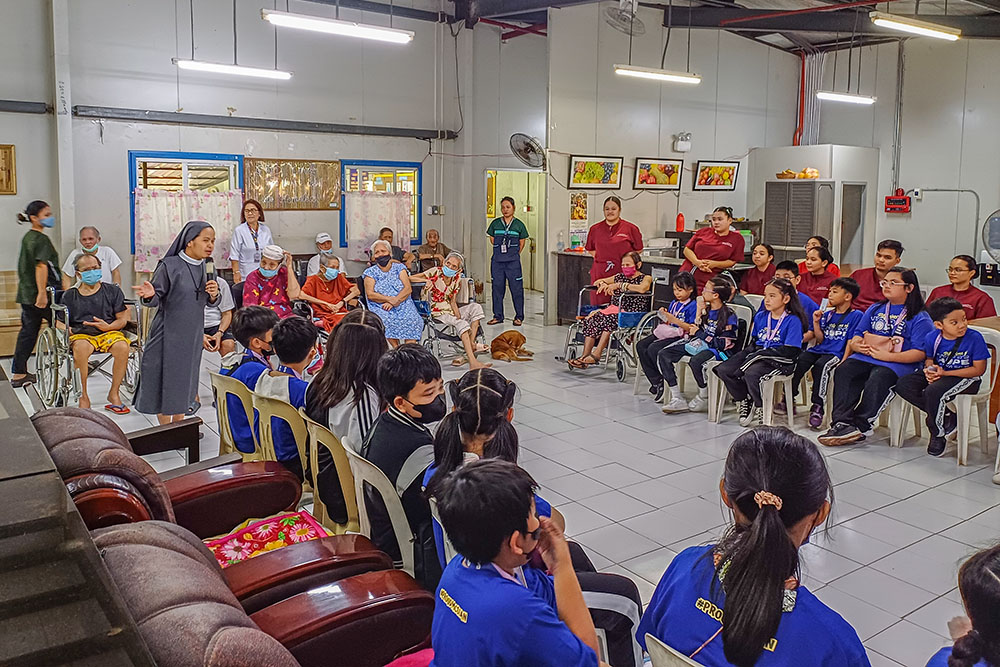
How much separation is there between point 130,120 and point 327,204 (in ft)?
8.09

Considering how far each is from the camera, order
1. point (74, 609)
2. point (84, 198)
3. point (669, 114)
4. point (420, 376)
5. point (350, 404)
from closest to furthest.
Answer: point (74, 609)
point (420, 376)
point (350, 404)
point (84, 198)
point (669, 114)

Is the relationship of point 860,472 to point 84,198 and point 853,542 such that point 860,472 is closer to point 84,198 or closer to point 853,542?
point 853,542

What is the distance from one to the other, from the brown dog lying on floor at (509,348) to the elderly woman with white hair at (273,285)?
230 centimetres

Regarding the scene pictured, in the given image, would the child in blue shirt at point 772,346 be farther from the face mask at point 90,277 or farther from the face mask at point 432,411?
the face mask at point 90,277

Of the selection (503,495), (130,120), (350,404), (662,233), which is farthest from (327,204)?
(503,495)

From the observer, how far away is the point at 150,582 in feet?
5.12

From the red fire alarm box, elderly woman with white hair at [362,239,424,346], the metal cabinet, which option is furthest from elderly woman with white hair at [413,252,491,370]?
the red fire alarm box

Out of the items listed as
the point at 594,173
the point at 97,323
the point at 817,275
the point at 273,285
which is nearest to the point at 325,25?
the point at 273,285

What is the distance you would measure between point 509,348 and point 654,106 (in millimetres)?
4569

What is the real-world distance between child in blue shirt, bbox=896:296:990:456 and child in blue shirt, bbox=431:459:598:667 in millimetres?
4166

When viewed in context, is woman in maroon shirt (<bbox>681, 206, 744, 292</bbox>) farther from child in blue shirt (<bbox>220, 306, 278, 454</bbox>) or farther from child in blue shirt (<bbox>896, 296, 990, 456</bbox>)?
child in blue shirt (<bbox>220, 306, 278, 454</bbox>)

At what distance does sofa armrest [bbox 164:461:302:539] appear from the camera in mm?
3062

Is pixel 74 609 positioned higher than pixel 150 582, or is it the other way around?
pixel 74 609

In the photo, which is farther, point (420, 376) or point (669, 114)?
point (669, 114)
